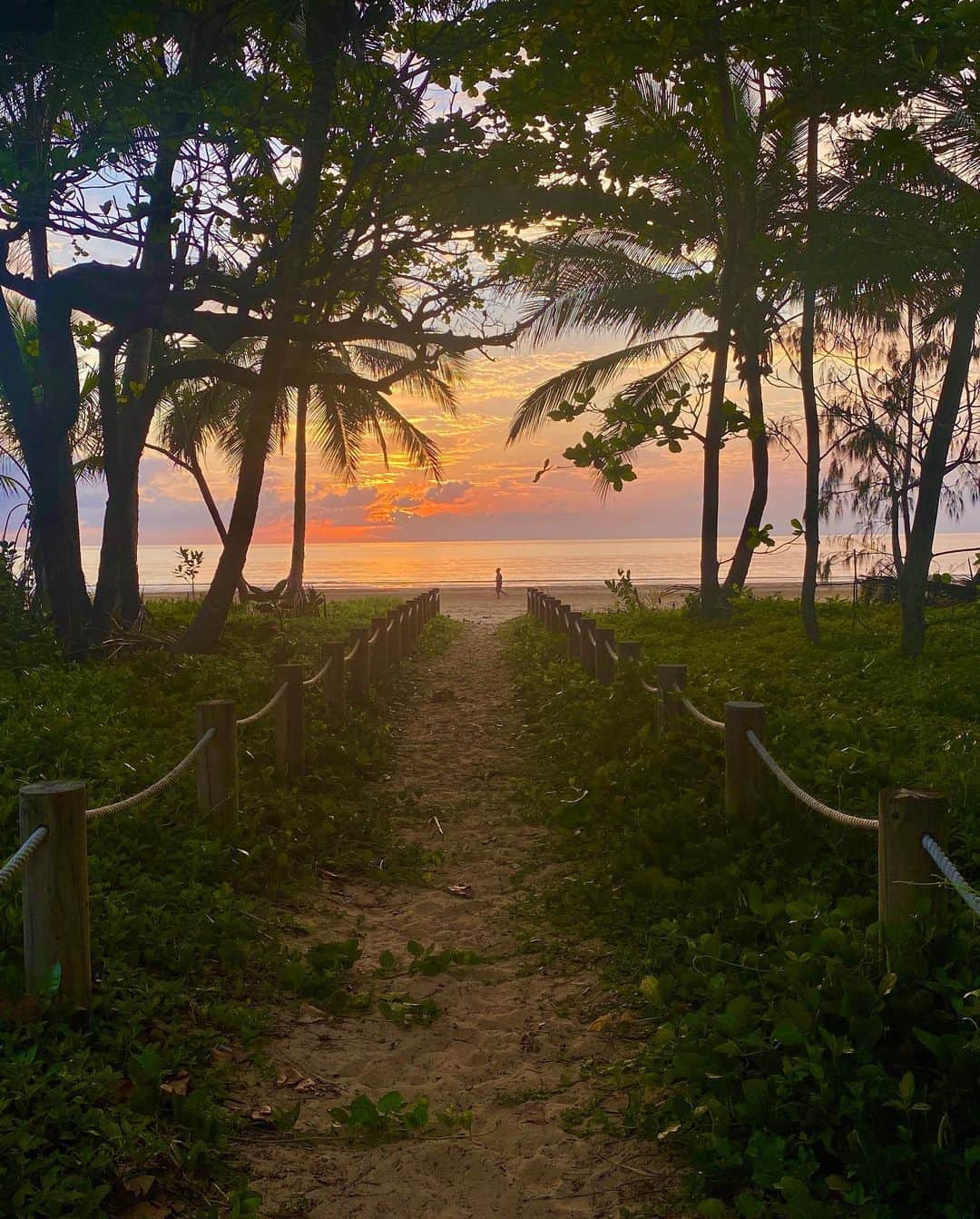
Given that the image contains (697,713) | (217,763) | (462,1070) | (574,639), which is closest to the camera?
(462,1070)

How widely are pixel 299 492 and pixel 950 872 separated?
20.6m

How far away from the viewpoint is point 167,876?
470cm

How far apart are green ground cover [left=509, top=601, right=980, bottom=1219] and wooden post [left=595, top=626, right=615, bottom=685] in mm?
880

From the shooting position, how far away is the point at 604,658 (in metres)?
9.91

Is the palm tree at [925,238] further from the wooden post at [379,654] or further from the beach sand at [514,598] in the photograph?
the beach sand at [514,598]

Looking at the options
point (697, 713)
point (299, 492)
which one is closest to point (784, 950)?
point (697, 713)

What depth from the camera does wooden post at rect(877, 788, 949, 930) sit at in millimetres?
3178

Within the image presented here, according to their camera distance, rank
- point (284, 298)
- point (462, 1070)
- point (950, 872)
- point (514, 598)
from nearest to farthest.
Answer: point (950, 872) < point (462, 1070) < point (284, 298) < point (514, 598)

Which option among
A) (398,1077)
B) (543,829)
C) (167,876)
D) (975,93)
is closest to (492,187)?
(975,93)

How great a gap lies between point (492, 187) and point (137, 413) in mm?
4980

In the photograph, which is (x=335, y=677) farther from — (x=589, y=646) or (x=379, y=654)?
(x=589, y=646)

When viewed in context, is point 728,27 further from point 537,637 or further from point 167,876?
point 537,637

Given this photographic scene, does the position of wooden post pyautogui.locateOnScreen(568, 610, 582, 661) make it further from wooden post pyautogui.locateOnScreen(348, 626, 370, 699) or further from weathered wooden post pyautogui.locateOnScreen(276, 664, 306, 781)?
weathered wooden post pyautogui.locateOnScreen(276, 664, 306, 781)

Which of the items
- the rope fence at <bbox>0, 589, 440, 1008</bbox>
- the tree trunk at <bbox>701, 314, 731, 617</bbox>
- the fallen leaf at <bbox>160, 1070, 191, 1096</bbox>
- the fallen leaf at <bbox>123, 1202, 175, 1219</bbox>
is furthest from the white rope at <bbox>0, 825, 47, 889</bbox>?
the tree trunk at <bbox>701, 314, 731, 617</bbox>
